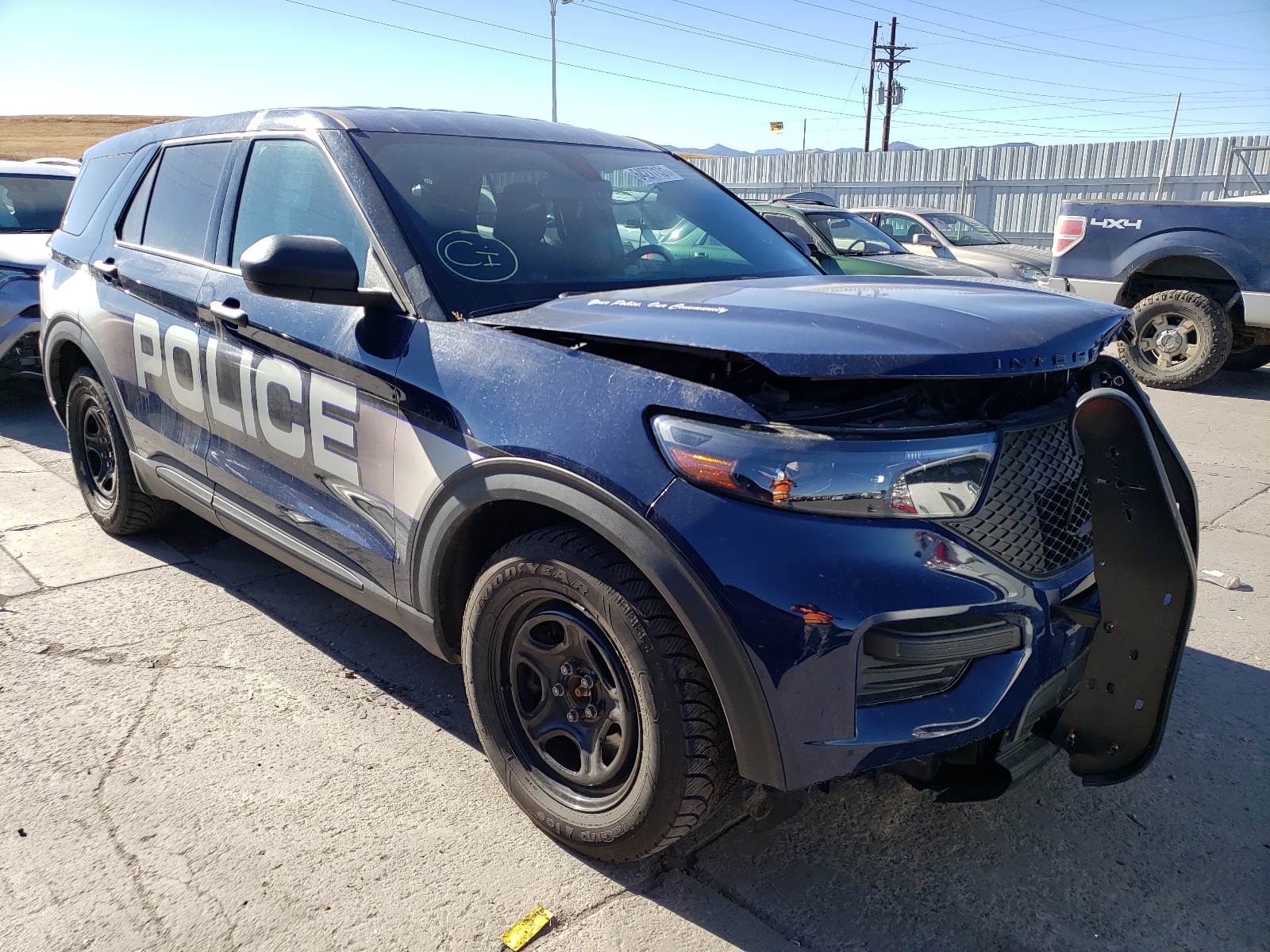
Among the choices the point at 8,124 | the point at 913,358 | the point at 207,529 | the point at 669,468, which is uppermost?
the point at 8,124

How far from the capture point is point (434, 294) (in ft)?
8.17

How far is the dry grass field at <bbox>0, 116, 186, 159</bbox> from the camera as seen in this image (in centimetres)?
4762

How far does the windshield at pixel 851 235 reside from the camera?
10688mm

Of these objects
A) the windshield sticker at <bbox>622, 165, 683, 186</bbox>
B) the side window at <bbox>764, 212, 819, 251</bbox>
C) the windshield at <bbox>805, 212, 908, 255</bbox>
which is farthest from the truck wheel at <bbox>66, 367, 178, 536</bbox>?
the windshield at <bbox>805, 212, 908, 255</bbox>

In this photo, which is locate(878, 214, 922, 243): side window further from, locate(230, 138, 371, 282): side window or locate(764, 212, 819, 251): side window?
locate(230, 138, 371, 282): side window

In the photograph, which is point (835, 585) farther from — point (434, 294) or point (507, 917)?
point (434, 294)

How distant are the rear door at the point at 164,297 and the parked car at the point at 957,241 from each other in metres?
9.66

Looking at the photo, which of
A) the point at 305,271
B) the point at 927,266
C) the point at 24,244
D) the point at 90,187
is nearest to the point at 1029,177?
the point at 927,266

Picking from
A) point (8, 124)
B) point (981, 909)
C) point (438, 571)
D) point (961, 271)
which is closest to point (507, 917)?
point (438, 571)

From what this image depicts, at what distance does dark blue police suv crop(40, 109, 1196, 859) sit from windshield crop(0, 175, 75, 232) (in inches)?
254

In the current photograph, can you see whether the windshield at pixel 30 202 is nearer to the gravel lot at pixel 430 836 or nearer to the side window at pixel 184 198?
the side window at pixel 184 198

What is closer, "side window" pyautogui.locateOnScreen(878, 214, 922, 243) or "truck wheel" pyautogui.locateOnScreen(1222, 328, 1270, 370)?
"truck wheel" pyautogui.locateOnScreen(1222, 328, 1270, 370)

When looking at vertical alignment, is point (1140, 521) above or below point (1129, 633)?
above

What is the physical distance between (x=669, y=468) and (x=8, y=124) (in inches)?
3203
